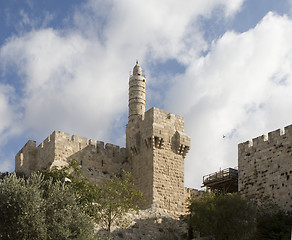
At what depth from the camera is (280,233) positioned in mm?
24016

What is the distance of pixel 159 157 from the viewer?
1208 inches

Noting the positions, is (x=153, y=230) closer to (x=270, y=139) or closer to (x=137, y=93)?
(x=270, y=139)

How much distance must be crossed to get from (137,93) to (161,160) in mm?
8409

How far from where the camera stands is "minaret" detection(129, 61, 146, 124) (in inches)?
1471

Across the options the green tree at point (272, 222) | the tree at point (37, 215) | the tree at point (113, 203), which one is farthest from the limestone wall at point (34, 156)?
the green tree at point (272, 222)

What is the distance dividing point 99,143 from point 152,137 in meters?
3.38

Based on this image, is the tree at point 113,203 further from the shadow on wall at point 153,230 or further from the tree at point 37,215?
the tree at point 37,215

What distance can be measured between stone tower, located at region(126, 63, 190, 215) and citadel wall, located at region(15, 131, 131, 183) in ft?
3.08

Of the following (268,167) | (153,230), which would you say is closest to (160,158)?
(153,230)

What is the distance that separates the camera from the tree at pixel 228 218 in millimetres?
22875

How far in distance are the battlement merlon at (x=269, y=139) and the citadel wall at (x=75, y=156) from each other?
632 cm

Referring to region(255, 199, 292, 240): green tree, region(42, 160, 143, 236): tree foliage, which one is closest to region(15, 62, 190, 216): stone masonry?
region(42, 160, 143, 236): tree foliage

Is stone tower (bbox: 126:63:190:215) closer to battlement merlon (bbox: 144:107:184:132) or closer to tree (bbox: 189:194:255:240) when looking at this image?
battlement merlon (bbox: 144:107:184:132)

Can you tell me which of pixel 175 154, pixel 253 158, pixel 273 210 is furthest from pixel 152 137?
pixel 273 210
